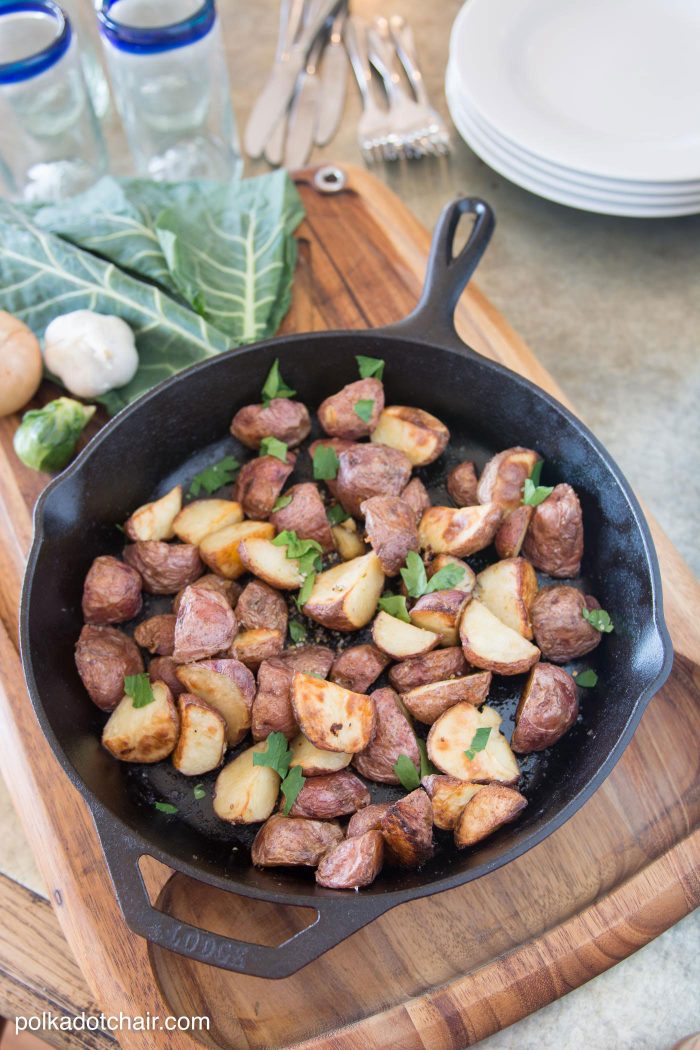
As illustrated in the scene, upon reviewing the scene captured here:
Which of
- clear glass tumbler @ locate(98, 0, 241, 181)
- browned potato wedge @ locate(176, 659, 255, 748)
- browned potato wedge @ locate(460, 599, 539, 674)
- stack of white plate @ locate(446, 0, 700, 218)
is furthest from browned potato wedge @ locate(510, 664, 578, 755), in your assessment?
clear glass tumbler @ locate(98, 0, 241, 181)

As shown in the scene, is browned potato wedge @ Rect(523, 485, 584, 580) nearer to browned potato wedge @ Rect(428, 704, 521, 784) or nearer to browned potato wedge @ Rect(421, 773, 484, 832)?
browned potato wedge @ Rect(428, 704, 521, 784)

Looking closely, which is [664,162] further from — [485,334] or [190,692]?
[190,692]

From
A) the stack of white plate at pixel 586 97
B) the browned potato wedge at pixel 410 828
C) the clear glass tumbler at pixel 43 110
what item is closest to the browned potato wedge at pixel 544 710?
the browned potato wedge at pixel 410 828

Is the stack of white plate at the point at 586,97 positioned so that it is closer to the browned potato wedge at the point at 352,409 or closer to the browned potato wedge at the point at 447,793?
the browned potato wedge at the point at 352,409

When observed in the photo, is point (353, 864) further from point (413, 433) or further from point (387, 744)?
point (413, 433)

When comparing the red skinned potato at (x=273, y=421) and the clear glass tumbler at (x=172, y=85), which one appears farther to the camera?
the clear glass tumbler at (x=172, y=85)

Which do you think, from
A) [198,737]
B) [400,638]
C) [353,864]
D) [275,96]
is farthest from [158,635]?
[275,96]
